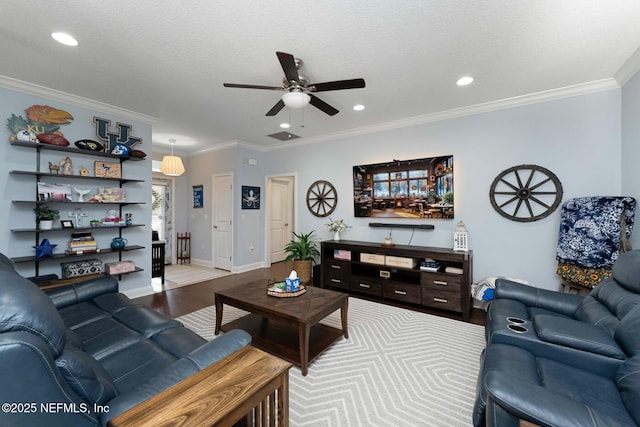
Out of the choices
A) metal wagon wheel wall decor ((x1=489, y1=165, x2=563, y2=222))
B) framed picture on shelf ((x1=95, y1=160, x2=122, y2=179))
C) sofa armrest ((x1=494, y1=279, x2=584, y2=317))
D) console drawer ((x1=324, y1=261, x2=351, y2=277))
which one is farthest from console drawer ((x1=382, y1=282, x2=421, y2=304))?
framed picture on shelf ((x1=95, y1=160, x2=122, y2=179))

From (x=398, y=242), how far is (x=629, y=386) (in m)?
3.13

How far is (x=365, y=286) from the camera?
4039 millimetres

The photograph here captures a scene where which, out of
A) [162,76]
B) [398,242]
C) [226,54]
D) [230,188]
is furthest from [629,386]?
[230,188]

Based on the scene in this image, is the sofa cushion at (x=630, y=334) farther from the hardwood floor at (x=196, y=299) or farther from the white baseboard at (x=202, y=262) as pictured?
the white baseboard at (x=202, y=262)

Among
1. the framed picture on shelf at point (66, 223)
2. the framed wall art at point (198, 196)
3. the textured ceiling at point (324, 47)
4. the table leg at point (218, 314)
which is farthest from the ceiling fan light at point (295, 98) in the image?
the framed wall art at point (198, 196)

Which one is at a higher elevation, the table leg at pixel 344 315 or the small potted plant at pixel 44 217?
the small potted plant at pixel 44 217

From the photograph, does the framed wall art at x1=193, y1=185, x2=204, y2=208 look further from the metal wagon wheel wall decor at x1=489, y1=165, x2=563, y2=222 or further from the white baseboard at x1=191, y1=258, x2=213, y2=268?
the metal wagon wheel wall decor at x1=489, y1=165, x2=563, y2=222

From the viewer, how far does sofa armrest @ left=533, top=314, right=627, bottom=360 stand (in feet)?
4.93

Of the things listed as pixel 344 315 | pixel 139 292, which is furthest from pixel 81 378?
pixel 139 292

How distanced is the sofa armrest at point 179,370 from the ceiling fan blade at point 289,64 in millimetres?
1852

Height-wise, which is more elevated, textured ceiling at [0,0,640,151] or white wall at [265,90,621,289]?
textured ceiling at [0,0,640,151]

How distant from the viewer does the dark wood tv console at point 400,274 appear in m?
3.32

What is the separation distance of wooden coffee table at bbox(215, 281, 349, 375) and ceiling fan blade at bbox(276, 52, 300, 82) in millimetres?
1980

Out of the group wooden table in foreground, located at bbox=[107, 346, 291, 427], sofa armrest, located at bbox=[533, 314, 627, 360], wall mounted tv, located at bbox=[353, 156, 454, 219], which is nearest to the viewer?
wooden table in foreground, located at bbox=[107, 346, 291, 427]
